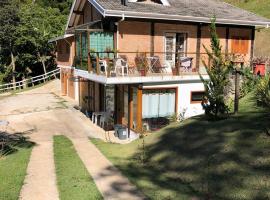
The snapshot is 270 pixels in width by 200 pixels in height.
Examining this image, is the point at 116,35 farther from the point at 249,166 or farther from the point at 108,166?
the point at 249,166

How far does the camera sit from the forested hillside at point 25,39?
41.8 metres

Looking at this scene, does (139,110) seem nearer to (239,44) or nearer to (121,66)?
(121,66)

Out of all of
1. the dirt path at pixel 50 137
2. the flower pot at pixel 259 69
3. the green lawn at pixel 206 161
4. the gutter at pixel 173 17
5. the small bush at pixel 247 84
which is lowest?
the dirt path at pixel 50 137

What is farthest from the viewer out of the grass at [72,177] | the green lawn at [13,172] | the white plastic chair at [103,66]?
the white plastic chair at [103,66]

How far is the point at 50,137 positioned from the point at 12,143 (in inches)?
90.9

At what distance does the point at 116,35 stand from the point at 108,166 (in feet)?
32.4

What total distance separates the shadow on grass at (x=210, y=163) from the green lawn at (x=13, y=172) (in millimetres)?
3453

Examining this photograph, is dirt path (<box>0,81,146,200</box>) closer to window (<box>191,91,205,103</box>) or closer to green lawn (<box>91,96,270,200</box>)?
green lawn (<box>91,96,270,200</box>)

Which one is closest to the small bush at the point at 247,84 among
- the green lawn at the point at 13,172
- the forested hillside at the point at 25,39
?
the green lawn at the point at 13,172

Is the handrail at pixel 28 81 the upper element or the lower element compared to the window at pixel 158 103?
lower

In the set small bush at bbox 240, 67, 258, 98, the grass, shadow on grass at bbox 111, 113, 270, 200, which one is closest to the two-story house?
small bush at bbox 240, 67, 258, 98

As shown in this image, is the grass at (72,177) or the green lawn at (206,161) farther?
the grass at (72,177)

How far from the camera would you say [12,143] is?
57.3 ft

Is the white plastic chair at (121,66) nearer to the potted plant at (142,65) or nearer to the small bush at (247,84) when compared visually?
the potted plant at (142,65)
